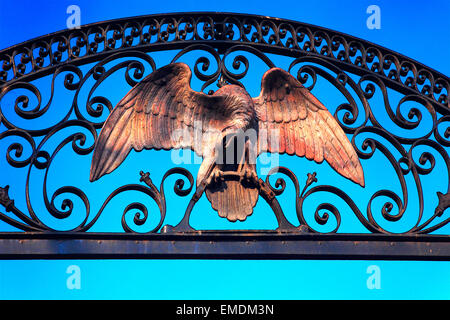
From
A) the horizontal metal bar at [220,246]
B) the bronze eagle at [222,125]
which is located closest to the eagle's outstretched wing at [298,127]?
the bronze eagle at [222,125]

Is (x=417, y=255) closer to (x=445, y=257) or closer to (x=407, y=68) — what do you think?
(x=445, y=257)

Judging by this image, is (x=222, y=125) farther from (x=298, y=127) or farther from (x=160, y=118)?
(x=298, y=127)

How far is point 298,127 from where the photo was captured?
24.2 ft

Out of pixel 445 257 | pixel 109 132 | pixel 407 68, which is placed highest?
pixel 407 68

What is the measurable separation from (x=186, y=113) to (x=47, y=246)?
59.4 inches

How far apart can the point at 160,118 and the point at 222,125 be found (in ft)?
1.61

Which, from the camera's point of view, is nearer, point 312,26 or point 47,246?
point 47,246

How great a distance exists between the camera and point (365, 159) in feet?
24.1

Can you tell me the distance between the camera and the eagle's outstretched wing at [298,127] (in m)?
7.29

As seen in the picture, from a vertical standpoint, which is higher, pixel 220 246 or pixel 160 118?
Answer: pixel 160 118

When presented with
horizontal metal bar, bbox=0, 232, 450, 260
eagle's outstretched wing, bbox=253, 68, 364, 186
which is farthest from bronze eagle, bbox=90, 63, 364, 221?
horizontal metal bar, bbox=0, 232, 450, 260

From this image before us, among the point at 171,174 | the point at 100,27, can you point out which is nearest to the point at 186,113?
the point at 171,174

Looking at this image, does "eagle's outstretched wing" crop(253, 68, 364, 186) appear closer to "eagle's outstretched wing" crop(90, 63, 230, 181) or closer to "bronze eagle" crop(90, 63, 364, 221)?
"bronze eagle" crop(90, 63, 364, 221)

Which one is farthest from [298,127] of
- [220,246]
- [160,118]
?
[220,246]
